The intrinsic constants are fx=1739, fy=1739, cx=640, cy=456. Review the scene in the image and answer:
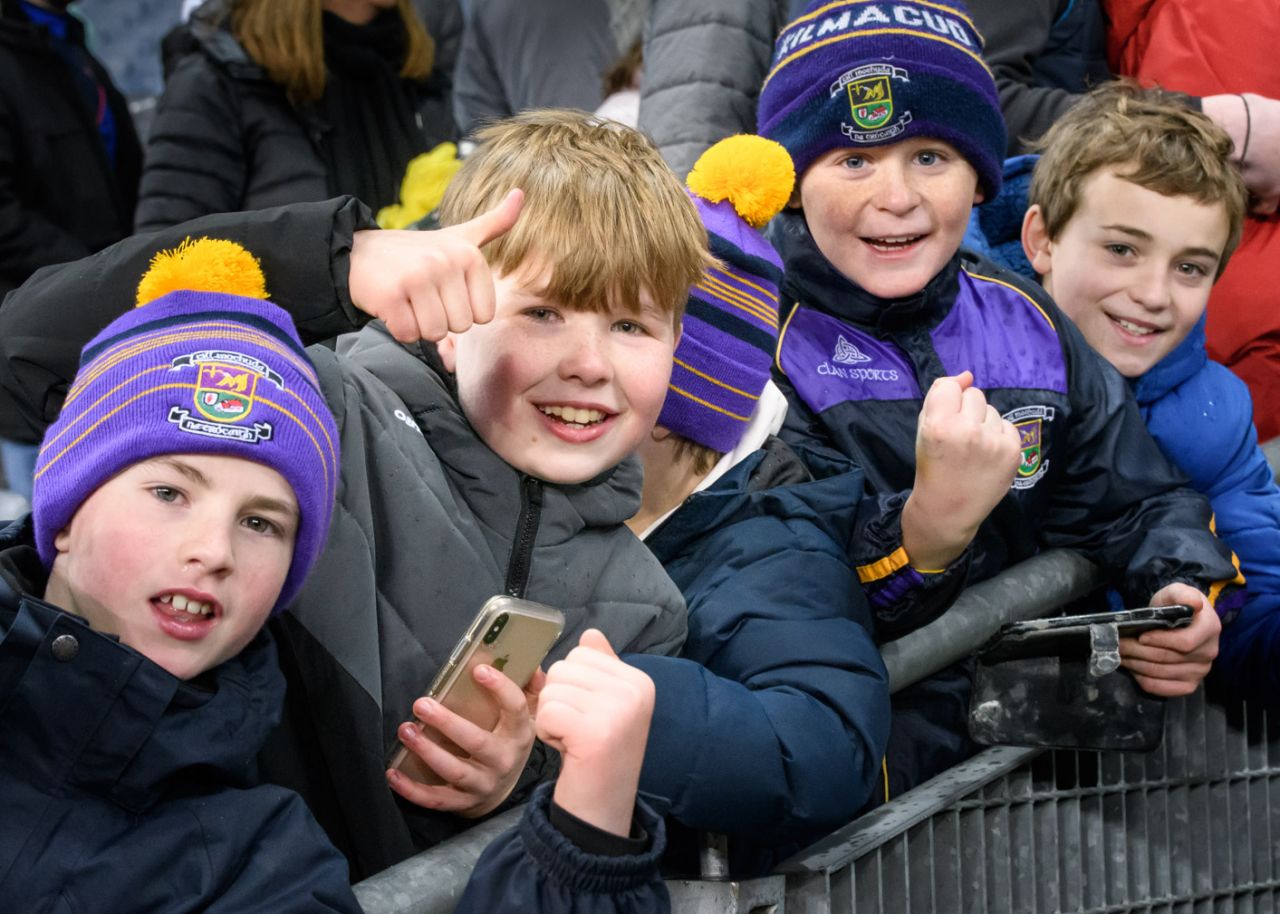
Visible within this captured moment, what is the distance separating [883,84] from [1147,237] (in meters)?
0.57

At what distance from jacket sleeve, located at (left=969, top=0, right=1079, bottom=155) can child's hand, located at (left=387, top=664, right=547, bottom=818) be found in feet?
6.70

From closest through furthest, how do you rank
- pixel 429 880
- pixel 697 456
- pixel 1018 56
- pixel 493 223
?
1. pixel 429 880
2. pixel 493 223
3. pixel 697 456
4. pixel 1018 56

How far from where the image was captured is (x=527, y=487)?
207cm

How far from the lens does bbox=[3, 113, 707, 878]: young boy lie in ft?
6.24

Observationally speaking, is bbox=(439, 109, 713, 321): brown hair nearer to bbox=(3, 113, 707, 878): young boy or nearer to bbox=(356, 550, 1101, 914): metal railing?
bbox=(3, 113, 707, 878): young boy

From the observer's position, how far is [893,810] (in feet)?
6.81

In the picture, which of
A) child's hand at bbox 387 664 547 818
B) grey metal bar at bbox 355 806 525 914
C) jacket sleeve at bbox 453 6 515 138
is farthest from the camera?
jacket sleeve at bbox 453 6 515 138

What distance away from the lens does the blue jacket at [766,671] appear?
1.93 metres

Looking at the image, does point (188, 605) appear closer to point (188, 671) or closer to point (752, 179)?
point (188, 671)

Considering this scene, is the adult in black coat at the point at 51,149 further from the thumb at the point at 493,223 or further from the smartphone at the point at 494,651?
the smartphone at the point at 494,651

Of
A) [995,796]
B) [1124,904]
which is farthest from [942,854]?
[1124,904]

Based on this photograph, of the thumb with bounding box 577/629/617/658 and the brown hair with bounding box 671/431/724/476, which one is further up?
the brown hair with bounding box 671/431/724/476

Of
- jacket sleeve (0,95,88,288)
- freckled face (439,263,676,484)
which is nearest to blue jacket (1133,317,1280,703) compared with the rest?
freckled face (439,263,676,484)

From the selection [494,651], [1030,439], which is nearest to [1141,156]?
[1030,439]
